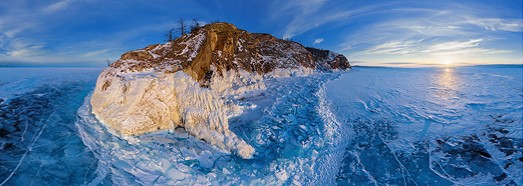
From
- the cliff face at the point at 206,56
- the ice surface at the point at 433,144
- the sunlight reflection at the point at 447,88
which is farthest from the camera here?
the sunlight reflection at the point at 447,88

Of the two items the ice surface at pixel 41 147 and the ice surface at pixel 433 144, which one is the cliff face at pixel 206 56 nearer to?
the ice surface at pixel 41 147

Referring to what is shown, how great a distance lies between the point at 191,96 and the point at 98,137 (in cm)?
279

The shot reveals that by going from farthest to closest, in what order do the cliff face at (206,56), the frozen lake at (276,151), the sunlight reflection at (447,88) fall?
the sunlight reflection at (447,88) < the cliff face at (206,56) < the frozen lake at (276,151)

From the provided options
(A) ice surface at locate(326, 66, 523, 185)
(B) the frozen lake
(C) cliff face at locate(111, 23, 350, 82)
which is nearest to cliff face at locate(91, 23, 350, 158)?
(C) cliff face at locate(111, 23, 350, 82)

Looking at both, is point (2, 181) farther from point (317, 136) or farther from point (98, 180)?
point (317, 136)

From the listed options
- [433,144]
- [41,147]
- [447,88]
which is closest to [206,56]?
[41,147]

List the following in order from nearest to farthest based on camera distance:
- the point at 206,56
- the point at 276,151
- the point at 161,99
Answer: the point at 276,151 < the point at 161,99 < the point at 206,56

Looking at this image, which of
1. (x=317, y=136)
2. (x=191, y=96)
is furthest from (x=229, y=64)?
(x=317, y=136)

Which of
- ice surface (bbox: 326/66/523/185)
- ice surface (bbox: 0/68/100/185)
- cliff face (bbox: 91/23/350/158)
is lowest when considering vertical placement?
ice surface (bbox: 326/66/523/185)

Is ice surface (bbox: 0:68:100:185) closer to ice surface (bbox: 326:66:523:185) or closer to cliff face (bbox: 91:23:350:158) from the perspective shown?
cliff face (bbox: 91:23:350:158)

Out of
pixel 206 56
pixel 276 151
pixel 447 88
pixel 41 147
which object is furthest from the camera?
pixel 447 88

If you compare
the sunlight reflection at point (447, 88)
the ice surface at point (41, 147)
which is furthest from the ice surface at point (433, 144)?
the ice surface at point (41, 147)

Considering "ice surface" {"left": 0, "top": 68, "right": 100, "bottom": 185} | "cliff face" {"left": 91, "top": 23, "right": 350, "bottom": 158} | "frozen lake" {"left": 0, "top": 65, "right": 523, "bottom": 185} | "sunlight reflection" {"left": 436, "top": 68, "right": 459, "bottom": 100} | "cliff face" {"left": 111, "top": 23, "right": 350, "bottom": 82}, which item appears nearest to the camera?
"ice surface" {"left": 0, "top": 68, "right": 100, "bottom": 185}

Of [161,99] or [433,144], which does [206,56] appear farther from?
[433,144]
